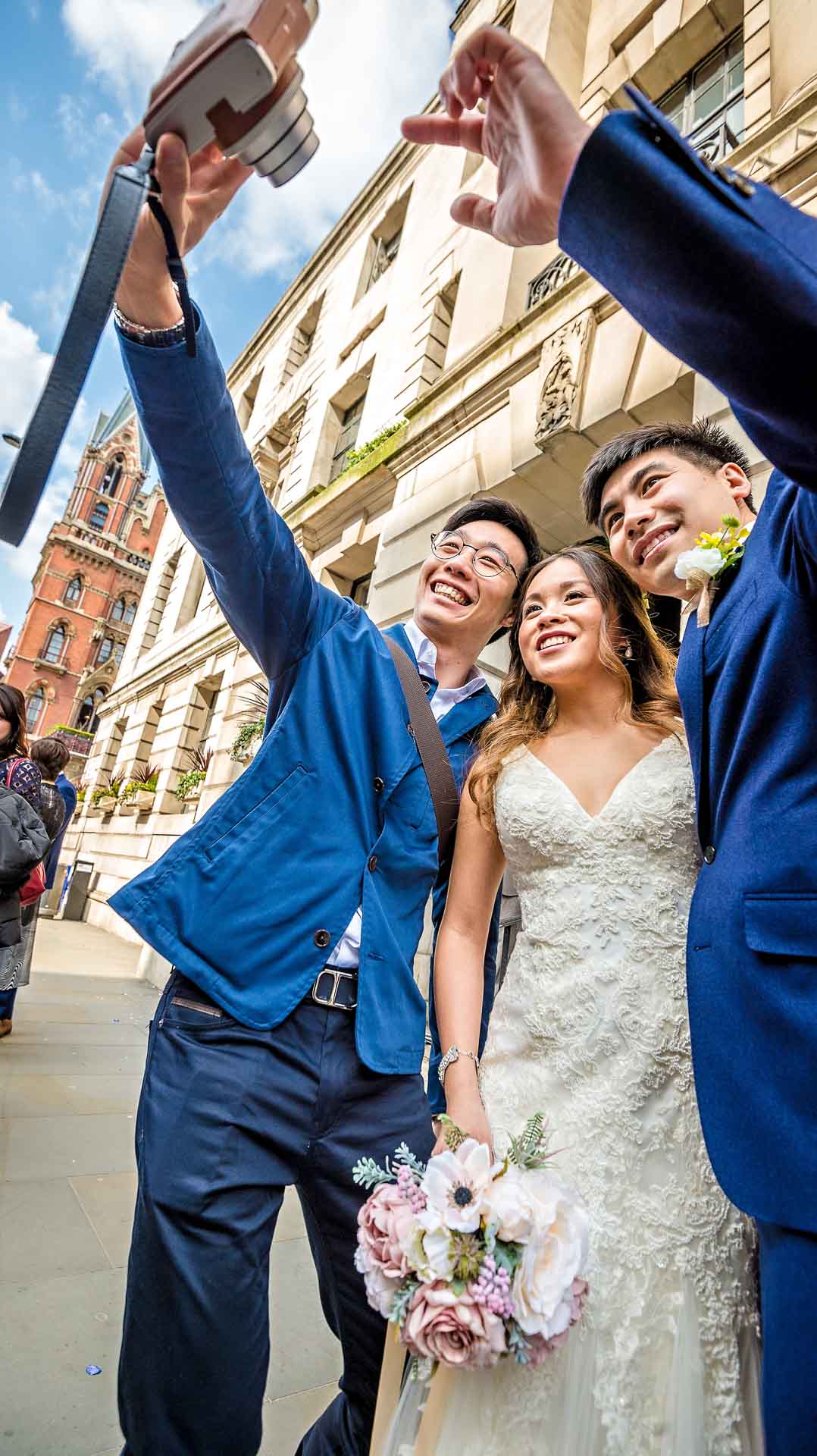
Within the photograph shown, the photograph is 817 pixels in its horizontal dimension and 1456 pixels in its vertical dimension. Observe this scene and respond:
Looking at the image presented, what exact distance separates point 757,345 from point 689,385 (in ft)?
15.0

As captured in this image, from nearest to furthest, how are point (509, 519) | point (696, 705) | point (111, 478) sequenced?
point (696, 705), point (509, 519), point (111, 478)

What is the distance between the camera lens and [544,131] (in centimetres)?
68

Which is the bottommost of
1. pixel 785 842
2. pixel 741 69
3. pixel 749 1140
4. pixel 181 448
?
pixel 749 1140

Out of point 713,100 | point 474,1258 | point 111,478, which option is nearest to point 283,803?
point 474,1258

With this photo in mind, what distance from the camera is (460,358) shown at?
7238 millimetres

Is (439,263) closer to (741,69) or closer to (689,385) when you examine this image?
(741,69)

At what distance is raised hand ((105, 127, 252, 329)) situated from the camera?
25.8 inches

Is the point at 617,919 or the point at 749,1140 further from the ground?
the point at 617,919

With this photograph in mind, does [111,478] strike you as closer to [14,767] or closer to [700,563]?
[14,767]

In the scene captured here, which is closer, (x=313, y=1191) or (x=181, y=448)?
(x=181, y=448)

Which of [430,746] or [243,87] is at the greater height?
[243,87]

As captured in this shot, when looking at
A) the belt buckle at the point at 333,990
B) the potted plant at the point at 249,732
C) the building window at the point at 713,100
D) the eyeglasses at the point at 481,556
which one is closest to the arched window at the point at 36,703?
the potted plant at the point at 249,732

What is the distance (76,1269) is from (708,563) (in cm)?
313

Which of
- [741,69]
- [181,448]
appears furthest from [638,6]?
[181,448]
